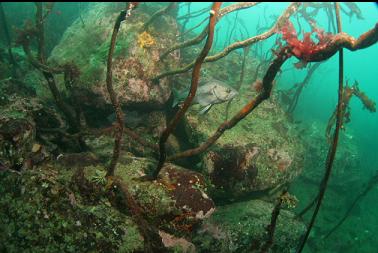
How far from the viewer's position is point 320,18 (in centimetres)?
11425

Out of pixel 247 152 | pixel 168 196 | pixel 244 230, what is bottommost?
pixel 244 230

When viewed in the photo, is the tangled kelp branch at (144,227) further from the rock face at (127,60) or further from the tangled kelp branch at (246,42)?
the tangled kelp branch at (246,42)

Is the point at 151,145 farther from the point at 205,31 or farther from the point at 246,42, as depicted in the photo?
the point at 205,31

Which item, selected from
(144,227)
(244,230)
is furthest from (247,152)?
(144,227)

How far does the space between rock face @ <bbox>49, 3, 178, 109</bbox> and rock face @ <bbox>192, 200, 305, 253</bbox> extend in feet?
9.45

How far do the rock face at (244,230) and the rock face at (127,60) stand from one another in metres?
2.88

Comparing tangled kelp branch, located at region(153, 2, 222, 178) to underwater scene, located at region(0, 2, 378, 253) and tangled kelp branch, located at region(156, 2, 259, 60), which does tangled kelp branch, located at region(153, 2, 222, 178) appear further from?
tangled kelp branch, located at region(156, 2, 259, 60)

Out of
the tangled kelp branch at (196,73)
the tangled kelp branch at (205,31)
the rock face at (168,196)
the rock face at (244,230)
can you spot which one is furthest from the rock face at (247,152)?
the tangled kelp branch at (196,73)

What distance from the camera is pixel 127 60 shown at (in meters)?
6.38

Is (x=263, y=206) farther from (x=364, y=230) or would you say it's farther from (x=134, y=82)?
(x=364, y=230)

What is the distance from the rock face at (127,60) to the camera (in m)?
6.02

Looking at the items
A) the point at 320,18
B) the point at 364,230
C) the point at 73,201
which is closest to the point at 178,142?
the point at 73,201

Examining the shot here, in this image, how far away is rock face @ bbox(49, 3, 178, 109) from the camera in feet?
19.8

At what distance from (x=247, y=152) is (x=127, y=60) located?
338 cm
